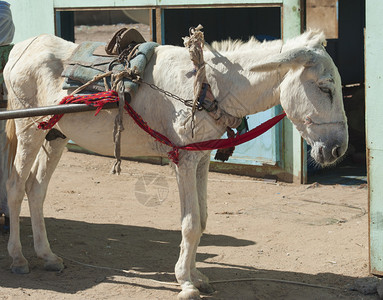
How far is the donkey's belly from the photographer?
461cm

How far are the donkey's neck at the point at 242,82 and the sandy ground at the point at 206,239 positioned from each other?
1493 mm

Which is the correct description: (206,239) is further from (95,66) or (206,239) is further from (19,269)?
(95,66)

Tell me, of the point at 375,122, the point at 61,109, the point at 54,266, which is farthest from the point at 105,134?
the point at 375,122

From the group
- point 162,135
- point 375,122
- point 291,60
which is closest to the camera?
point 291,60

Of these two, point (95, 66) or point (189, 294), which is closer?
point (189, 294)

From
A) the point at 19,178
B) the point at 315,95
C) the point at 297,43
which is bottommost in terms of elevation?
the point at 19,178

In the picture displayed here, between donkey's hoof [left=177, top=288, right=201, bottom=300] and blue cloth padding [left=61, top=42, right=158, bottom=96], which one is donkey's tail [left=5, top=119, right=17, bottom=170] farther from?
donkey's hoof [left=177, top=288, right=201, bottom=300]

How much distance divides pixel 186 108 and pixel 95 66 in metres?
0.85

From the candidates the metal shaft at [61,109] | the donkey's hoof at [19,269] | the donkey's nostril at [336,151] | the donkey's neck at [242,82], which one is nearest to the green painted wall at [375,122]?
the donkey's nostril at [336,151]

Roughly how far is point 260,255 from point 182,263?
4.44 feet

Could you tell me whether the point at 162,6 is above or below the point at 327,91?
above

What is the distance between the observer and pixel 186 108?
171 inches

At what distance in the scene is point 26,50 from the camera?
5.07 meters

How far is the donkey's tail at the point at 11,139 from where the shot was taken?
5344 mm
